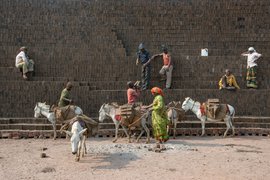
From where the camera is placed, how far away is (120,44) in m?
18.4

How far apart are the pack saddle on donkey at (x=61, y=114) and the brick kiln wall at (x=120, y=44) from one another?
3.95ft

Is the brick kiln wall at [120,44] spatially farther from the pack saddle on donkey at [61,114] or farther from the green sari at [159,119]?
the green sari at [159,119]

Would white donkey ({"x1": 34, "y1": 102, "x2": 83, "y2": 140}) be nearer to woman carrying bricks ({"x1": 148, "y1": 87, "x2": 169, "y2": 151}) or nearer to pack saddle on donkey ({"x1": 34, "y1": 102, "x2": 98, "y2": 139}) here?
pack saddle on donkey ({"x1": 34, "y1": 102, "x2": 98, "y2": 139})

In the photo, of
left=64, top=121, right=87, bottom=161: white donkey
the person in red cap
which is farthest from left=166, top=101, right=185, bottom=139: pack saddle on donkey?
left=64, top=121, right=87, bottom=161: white donkey

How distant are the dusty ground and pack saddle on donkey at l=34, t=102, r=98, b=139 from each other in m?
0.66

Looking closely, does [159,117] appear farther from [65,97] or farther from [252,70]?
[252,70]

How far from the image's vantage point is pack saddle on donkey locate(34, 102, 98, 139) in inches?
436

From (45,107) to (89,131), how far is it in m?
3.34

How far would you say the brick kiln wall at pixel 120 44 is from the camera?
15477 millimetres

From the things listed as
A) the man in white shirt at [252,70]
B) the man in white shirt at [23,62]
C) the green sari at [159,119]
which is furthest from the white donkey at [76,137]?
Answer: the man in white shirt at [252,70]

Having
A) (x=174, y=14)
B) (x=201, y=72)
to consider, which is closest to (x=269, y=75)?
(x=201, y=72)

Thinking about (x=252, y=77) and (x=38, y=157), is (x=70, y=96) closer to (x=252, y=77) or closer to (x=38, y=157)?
(x=38, y=157)

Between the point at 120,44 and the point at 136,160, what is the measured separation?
8.48 metres

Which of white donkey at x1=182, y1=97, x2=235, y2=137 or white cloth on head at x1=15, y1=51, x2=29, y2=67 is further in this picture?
white cloth on head at x1=15, y1=51, x2=29, y2=67
